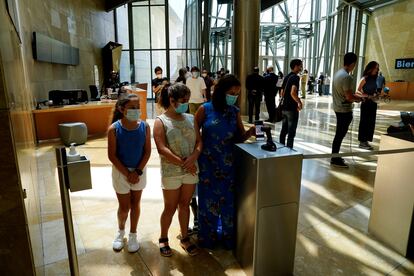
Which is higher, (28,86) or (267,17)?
(267,17)

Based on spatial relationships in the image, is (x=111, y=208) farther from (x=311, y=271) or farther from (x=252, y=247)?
(x=311, y=271)

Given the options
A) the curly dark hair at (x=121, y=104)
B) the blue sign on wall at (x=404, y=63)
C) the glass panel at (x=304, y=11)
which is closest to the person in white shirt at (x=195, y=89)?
the curly dark hair at (x=121, y=104)

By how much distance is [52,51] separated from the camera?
26.3ft

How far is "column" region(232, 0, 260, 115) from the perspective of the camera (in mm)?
9844

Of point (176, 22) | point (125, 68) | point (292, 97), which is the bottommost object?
point (292, 97)

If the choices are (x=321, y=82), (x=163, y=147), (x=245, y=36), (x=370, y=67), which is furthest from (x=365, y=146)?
(x=321, y=82)

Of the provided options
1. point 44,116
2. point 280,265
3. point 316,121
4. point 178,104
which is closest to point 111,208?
point 178,104

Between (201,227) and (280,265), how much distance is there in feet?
2.34

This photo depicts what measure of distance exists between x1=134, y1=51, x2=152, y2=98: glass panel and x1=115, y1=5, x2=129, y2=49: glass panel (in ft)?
2.65

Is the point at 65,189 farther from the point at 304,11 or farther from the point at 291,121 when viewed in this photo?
the point at 304,11

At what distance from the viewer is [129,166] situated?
246 centimetres

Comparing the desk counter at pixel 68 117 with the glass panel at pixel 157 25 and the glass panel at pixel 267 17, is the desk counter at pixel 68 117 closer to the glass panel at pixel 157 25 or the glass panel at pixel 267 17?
the glass panel at pixel 157 25

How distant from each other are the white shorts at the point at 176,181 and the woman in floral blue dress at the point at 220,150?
11 centimetres

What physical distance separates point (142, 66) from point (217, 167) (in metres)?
15.5
